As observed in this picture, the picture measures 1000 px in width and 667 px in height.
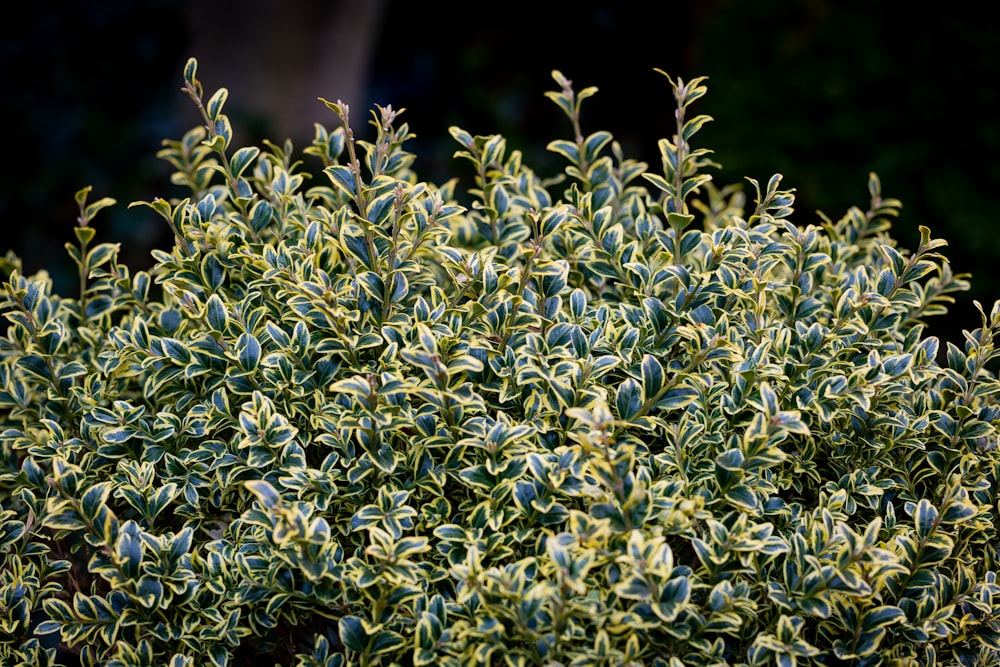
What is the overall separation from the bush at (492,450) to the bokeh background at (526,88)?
2446mm

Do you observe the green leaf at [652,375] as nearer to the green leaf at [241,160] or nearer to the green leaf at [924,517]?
the green leaf at [924,517]

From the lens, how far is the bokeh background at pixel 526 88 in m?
4.21

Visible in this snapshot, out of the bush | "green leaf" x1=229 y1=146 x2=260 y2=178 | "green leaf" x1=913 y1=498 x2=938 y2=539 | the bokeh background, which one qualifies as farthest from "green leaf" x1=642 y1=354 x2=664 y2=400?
the bokeh background

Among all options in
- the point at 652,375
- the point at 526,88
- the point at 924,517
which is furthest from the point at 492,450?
the point at 526,88

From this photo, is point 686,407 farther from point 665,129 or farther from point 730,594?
point 665,129

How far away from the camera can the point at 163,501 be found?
1.76 meters

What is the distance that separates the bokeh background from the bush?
8.02 feet

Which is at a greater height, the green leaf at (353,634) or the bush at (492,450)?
the bush at (492,450)

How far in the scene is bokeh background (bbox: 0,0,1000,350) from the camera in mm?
4211

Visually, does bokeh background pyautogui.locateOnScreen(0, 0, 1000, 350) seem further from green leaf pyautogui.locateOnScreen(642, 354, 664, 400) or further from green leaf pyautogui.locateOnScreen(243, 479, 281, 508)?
green leaf pyautogui.locateOnScreen(243, 479, 281, 508)

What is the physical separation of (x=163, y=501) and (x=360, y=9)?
4.33 metres

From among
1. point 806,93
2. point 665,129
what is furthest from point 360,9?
point 806,93

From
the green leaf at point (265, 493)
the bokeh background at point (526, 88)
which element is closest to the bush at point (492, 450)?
the green leaf at point (265, 493)

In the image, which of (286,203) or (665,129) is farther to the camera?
(665,129)
